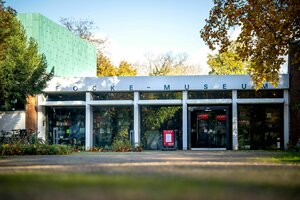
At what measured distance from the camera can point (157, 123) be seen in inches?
1262

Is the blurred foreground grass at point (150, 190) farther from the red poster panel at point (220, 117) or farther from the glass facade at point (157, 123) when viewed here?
the glass facade at point (157, 123)

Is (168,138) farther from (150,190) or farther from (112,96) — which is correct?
(150,190)

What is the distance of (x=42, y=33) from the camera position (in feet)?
118

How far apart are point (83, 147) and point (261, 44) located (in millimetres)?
15172

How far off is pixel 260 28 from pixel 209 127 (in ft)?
41.2

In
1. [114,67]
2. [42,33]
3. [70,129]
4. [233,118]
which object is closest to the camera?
[233,118]

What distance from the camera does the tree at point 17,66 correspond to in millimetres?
25766

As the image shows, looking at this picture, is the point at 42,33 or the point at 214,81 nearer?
the point at 214,81

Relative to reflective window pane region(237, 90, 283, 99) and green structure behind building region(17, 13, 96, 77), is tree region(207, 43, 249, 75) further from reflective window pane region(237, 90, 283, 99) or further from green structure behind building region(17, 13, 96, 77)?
reflective window pane region(237, 90, 283, 99)

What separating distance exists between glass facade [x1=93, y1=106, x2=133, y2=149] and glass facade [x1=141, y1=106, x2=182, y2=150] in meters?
0.94

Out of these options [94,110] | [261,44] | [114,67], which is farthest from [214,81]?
[114,67]

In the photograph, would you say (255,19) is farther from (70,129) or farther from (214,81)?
(70,129)

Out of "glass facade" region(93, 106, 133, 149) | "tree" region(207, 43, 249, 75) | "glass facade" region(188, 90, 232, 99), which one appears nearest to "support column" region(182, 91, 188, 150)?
"glass facade" region(188, 90, 232, 99)

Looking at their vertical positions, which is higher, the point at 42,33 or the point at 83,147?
the point at 42,33
